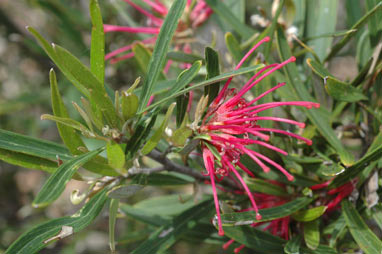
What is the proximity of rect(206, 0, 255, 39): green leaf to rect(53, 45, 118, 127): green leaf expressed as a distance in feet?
1.52

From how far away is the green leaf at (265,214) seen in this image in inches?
30.1

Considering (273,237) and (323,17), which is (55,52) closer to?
(273,237)

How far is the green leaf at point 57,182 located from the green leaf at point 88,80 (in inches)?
2.9

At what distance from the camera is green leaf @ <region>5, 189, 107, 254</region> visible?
25.5 inches

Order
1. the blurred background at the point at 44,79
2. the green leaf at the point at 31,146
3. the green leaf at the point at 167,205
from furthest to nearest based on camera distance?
the blurred background at the point at 44,79
the green leaf at the point at 167,205
the green leaf at the point at 31,146

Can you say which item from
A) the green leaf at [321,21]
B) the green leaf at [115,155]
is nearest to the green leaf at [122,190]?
the green leaf at [115,155]

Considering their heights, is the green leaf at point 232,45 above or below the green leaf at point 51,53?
below

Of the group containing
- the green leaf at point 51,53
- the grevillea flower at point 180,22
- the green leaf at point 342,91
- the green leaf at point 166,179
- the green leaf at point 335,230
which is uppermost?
the grevillea flower at point 180,22

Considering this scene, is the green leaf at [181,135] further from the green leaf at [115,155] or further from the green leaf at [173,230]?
the green leaf at [173,230]

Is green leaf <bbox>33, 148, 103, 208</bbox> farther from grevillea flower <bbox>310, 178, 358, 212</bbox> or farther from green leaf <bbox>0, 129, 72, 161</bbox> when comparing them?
grevillea flower <bbox>310, 178, 358, 212</bbox>

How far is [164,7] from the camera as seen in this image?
125cm

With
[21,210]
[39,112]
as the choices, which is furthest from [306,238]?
[39,112]

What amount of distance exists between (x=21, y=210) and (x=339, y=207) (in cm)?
152

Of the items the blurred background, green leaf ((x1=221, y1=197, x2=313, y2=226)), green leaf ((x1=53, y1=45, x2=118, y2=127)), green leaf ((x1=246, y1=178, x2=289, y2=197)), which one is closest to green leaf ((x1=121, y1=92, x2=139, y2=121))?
green leaf ((x1=53, y1=45, x2=118, y2=127))
